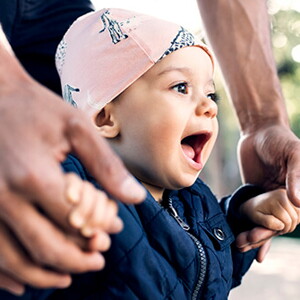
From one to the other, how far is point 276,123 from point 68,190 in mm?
1325

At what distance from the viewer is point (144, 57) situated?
134 centimetres

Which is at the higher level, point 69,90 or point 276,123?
point 69,90

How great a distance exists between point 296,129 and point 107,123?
1423 centimetres

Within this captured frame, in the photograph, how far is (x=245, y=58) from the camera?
1983 mm

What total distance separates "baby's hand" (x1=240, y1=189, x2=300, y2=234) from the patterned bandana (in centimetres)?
48

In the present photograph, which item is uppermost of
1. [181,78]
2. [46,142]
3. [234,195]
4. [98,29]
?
[46,142]

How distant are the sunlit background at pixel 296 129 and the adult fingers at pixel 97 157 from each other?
39.1 inches

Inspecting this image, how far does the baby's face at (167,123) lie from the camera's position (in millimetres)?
1311

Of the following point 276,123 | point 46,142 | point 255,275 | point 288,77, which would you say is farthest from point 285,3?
point 46,142

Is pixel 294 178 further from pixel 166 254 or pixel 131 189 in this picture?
pixel 131 189

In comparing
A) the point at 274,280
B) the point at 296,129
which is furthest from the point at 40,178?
the point at 296,129

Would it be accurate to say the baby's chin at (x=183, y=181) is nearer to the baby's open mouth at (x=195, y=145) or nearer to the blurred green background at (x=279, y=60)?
the baby's open mouth at (x=195, y=145)

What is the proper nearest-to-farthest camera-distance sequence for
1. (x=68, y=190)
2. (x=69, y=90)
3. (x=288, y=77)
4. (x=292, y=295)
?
(x=68, y=190), (x=69, y=90), (x=292, y=295), (x=288, y=77)

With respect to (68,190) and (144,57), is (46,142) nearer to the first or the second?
(68,190)
